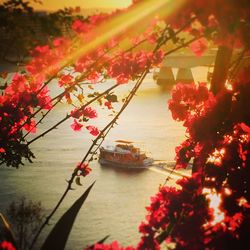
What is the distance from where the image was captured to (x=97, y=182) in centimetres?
4350

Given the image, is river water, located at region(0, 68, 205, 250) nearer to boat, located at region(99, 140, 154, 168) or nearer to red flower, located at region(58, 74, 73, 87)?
boat, located at region(99, 140, 154, 168)

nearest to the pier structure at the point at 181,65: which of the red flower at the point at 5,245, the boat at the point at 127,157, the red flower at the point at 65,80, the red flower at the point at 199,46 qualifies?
the boat at the point at 127,157

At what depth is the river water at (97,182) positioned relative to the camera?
32938mm

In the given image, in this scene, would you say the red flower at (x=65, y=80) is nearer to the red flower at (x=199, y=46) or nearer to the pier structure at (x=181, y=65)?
the red flower at (x=199, y=46)

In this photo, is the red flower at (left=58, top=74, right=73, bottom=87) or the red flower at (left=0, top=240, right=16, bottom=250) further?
the red flower at (left=58, top=74, right=73, bottom=87)

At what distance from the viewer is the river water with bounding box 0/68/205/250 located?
108 feet

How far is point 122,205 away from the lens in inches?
1471

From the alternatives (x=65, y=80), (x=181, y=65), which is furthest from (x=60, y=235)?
(x=181, y=65)

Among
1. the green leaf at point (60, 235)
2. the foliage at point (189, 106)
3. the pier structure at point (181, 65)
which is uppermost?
the foliage at point (189, 106)

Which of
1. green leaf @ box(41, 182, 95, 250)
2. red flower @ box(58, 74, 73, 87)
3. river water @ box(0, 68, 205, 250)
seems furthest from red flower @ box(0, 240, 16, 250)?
river water @ box(0, 68, 205, 250)

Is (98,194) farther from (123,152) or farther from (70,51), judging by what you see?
(70,51)

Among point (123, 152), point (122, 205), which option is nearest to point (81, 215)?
point (122, 205)

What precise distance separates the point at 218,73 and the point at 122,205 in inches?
1367

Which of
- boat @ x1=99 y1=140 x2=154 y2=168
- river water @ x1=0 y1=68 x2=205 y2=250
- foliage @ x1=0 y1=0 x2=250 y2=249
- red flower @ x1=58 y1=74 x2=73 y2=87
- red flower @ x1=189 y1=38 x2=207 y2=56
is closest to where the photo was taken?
foliage @ x1=0 y1=0 x2=250 y2=249
